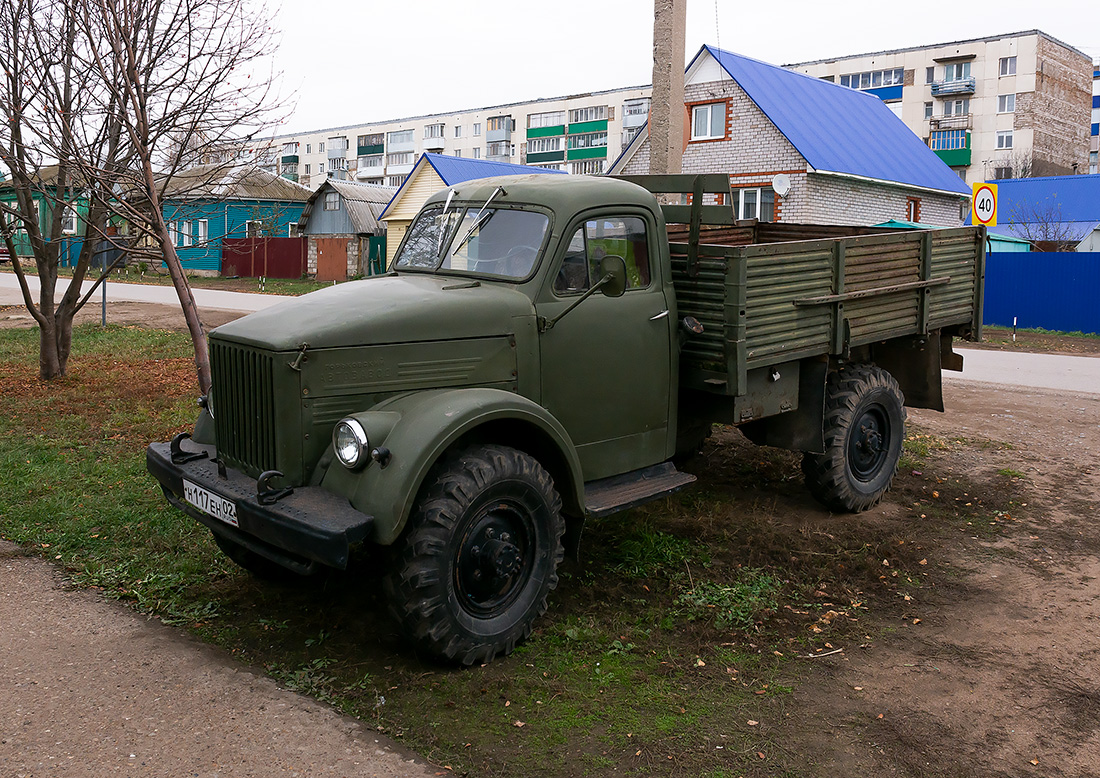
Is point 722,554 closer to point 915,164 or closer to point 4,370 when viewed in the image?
point 4,370

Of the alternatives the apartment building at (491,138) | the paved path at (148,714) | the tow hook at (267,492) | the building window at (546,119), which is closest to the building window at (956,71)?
the apartment building at (491,138)

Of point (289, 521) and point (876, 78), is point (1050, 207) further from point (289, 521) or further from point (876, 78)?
point (289, 521)

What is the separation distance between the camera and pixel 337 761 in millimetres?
3342

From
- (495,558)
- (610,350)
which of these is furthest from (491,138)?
(495,558)

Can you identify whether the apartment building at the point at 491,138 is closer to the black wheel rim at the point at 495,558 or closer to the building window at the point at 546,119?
the building window at the point at 546,119

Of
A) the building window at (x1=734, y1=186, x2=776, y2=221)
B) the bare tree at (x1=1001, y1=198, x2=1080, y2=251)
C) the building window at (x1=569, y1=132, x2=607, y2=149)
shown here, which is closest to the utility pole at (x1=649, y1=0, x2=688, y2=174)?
the building window at (x1=734, y1=186, x2=776, y2=221)

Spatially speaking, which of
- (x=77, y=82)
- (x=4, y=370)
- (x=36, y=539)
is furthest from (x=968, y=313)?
(x=4, y=370)

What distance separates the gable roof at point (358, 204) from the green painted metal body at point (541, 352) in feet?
106

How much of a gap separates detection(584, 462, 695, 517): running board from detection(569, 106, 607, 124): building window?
209 ft

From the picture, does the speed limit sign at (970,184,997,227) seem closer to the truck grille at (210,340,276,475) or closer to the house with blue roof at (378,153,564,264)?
the truck grille at (210,340,276,475)

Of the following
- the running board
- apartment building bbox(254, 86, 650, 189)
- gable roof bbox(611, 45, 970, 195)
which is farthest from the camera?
apartment building bbox(254, 86, 650, 189)

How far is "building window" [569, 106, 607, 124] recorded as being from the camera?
6600 centimetres

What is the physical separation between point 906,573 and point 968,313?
2.87 metres

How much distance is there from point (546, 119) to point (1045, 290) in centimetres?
5287
